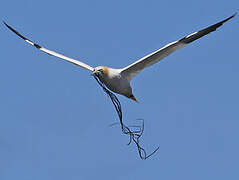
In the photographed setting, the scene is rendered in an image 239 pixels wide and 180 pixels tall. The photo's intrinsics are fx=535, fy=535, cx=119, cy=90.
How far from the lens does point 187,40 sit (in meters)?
13.1

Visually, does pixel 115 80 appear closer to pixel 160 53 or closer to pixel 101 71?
pixel 101 71

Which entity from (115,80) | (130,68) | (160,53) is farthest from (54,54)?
(160,53)

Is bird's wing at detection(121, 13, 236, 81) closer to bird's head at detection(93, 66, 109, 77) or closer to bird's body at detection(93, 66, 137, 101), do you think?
bird's body at detection(93, 66, 137, 101)

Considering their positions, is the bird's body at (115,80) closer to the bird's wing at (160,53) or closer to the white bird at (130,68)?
the white bird at (130,68)

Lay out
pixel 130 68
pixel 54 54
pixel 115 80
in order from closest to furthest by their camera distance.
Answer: pixel 115 80
pixel 130 68
pixel 54 54

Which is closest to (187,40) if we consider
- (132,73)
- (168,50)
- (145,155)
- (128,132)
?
(168,50)

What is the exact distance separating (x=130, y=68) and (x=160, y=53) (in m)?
0.82

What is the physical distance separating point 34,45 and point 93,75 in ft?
15.2

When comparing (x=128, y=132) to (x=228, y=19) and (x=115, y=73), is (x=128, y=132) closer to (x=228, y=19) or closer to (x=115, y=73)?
(x=115, y=73)

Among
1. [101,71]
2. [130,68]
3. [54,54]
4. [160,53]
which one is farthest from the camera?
[54,54]

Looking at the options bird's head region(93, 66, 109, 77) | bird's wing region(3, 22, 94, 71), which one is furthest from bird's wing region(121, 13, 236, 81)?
bird's wing region(3, 22, 94, 71)

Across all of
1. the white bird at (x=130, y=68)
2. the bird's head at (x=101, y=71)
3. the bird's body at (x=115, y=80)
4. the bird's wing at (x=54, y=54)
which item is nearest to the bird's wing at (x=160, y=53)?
the white bird at (x=130, y=68)

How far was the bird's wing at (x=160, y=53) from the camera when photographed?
1282 centimetres

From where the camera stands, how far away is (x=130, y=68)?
42.1 ft
